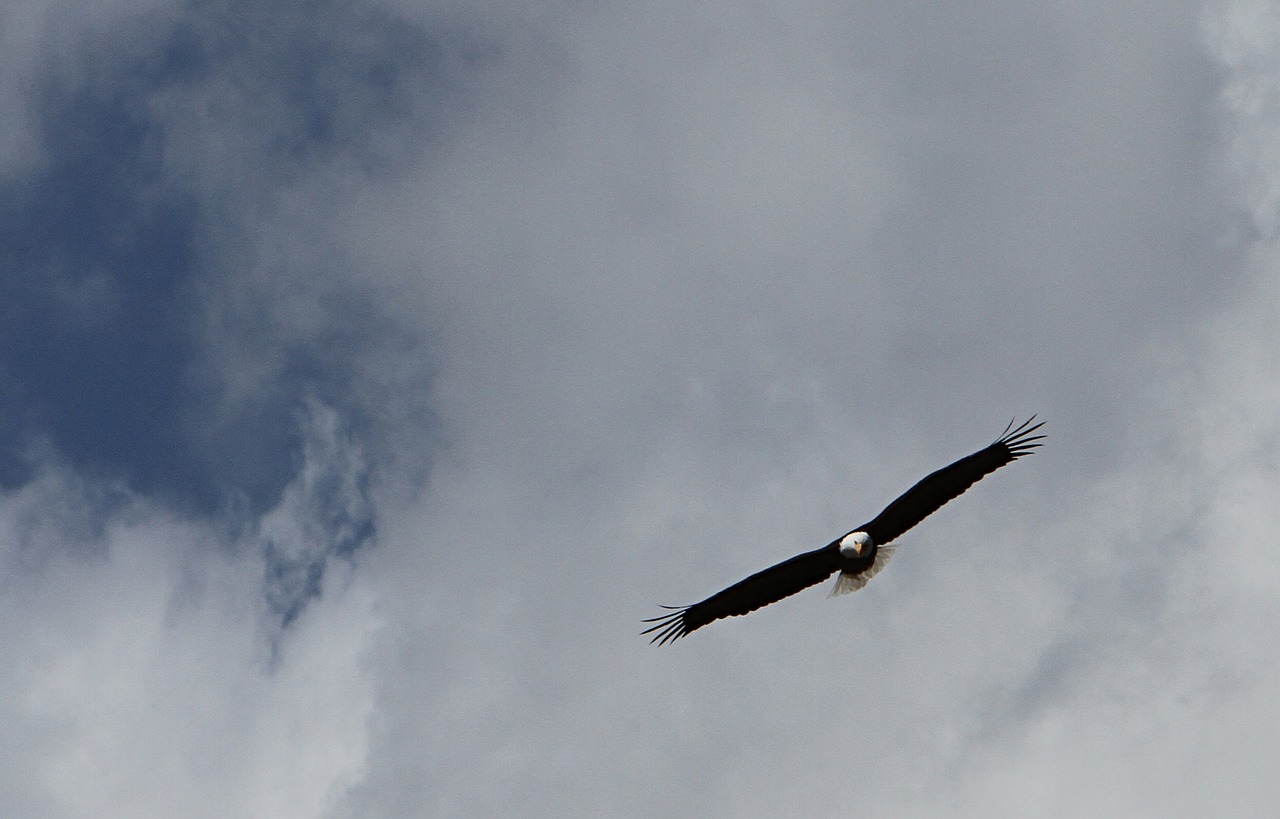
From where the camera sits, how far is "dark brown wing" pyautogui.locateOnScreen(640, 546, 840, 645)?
30.6 metres

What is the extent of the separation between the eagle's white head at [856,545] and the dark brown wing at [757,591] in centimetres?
52

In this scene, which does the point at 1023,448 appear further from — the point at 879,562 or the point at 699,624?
the point at 699,624

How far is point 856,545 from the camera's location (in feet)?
97.6

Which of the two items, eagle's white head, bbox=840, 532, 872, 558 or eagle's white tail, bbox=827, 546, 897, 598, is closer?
eagle's white head, bbox=840, 532, 872, 558

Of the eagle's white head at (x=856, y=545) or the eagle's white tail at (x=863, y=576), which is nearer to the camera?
the eagle's white head at (x=856, y=545)

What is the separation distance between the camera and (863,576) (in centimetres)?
3058

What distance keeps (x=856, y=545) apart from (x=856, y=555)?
0.96ft

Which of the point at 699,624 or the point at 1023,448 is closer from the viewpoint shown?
the point at 1023,448

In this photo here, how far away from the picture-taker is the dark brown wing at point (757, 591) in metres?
30.6

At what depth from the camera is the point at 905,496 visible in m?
29.0

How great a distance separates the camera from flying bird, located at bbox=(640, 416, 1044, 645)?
28703 millimetres

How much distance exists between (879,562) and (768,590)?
9.00 ft

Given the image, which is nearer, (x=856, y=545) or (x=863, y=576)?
(x=856, y=545)

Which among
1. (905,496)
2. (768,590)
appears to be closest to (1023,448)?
(905,496)
